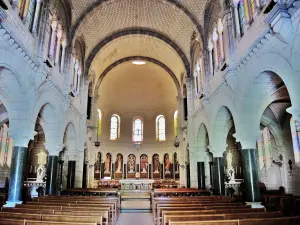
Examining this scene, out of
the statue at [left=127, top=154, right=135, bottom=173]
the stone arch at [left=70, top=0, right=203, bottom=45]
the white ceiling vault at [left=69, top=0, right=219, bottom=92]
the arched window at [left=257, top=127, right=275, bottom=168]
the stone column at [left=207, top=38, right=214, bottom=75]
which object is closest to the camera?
the stone column at [left=207, top=38, right=214, bottom=75]

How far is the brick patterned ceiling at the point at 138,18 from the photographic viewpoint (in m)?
16.8

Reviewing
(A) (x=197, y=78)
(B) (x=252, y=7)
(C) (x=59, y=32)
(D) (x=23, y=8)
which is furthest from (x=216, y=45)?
(D) (x=23, y=8)

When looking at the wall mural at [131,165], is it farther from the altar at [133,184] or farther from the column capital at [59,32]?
the column capital at [59,32]

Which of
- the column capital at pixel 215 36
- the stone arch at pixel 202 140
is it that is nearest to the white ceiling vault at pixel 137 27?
the column capital at pixel 215 36

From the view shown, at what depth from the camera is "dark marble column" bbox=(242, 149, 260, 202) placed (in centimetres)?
1034

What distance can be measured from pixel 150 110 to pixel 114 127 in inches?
181

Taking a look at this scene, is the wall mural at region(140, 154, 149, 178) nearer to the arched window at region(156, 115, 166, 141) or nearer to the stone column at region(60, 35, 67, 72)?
the arched window at region(156, 115, 166, 141)

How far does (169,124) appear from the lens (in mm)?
29203

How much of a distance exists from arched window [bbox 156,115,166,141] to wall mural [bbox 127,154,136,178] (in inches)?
139

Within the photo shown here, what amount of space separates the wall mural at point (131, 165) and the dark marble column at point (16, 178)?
1817cm

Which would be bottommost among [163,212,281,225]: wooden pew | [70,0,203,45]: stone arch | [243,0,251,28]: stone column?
[163,212,281,225]: wooden pew

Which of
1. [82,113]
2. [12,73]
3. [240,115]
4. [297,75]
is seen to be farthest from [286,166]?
[12,73]

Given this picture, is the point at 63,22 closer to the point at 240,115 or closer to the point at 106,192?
the point at 106,192

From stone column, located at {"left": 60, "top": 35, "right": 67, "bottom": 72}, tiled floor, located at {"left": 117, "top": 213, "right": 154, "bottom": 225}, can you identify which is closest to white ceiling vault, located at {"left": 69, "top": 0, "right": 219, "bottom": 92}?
stone column, located at {"left": 60, "top": 35, "right": 67, "bottom": 72}
